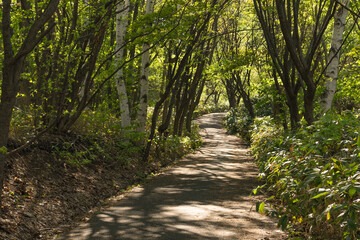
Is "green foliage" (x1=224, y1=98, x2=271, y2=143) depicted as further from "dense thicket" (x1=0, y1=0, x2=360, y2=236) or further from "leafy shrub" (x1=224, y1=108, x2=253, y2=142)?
"dense thicket" (x1=0, y1=0, x2=360, y2=236)

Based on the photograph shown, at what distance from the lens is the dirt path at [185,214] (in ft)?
16.5

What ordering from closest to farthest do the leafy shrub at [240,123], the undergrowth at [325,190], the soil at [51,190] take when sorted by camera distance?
the undergrowth at [325,190] → the soil at [51,190] → the leafy shrub at [240,123]

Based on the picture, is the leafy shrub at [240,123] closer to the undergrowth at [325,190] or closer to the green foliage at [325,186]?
the green foliage at [325,186]

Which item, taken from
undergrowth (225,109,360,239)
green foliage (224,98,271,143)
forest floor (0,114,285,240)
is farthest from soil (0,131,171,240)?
green foliage (224,98,271,143)

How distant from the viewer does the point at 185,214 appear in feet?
19.9

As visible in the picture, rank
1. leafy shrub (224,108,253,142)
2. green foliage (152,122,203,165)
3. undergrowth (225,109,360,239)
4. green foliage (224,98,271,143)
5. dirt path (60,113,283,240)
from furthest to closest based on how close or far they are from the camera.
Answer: leafy shrub (224,108,253,142) < green foliage (224,98,271,143) < green foliage (152,122,203,165) < dirt path (60,113,283,240) < undergrowth (225,109,360,239)

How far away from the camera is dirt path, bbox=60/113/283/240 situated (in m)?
5.02

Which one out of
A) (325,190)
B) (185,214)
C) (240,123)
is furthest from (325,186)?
(240,123)

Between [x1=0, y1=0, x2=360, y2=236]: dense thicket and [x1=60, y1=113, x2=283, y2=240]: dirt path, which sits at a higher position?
[x1=0, y1=0, x2=360, y2=236]: dense thicket

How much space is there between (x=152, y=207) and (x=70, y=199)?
1.54m

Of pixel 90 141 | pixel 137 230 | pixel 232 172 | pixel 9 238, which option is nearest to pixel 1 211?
pixel 9 238

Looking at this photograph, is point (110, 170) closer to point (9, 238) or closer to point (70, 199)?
point (70, 199)

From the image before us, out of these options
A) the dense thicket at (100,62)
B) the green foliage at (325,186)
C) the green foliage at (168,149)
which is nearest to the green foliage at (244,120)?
the green foliage at (168,149)

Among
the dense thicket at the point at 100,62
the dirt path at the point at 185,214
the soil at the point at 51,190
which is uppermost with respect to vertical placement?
the dense thicket at the point at 100,62
